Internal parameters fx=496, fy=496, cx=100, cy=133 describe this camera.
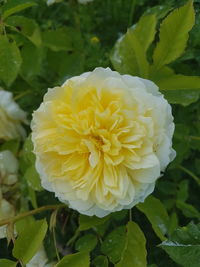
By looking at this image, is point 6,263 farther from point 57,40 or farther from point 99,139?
point 57,40

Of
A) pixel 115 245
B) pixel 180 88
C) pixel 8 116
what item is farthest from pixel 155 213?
pixel 8 116

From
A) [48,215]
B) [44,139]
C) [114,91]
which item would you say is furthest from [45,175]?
[48,215]

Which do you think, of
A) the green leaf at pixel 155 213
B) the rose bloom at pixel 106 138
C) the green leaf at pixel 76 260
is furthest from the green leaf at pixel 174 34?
the green leaf at pixel 76 260

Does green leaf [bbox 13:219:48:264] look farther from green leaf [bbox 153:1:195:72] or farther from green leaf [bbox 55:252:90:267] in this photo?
green leaf [bbox 153:1:195:72]

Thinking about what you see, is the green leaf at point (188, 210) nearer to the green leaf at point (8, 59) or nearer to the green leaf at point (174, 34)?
the green leaf at point (174, 34)

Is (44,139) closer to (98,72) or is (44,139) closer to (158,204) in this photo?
(98,72)
